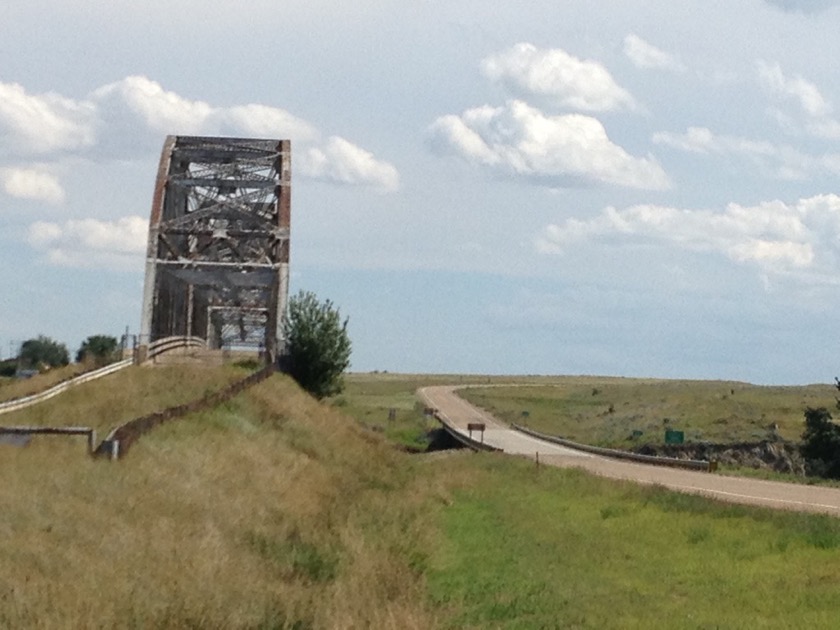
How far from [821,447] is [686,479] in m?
15.9

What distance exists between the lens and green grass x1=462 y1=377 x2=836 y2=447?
78062 mm

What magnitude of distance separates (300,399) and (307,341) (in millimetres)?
14942

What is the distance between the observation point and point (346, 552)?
865 inches

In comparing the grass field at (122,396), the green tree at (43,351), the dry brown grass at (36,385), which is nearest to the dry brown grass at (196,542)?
the grass field at (122,396)

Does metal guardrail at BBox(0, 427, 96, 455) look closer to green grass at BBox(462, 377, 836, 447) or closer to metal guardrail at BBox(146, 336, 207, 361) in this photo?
metal guardrail at BBox(146, 336, 207, 361)

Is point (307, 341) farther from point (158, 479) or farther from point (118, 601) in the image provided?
point (118, 601)

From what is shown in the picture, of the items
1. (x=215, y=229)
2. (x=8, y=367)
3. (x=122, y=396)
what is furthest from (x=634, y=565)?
(x=8, y=367)

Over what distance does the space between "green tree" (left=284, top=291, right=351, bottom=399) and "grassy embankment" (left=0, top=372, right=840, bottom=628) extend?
35344 mm

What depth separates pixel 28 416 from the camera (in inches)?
1359

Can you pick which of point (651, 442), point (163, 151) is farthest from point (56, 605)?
point (163, 151)

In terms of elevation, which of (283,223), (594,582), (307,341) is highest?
(283,223)

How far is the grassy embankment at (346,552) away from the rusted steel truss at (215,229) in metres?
37.8

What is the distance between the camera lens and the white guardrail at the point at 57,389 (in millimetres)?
35469

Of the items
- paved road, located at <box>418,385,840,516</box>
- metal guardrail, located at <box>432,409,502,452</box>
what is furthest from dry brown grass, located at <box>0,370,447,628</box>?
metal guardrail, located at <box>432,409,502,452</box>
